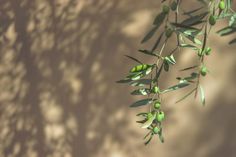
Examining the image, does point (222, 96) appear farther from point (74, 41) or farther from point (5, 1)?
point (5, 1)

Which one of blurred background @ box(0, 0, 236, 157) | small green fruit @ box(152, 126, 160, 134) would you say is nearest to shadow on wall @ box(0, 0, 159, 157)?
blurred background @ box(0, 0, 236, 157)

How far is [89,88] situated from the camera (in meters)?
3.89

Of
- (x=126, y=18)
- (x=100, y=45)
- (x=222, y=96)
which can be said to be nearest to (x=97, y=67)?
(x=100, y=45)

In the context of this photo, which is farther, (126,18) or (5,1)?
(5,1)

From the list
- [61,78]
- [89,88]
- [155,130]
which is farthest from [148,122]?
[61,78]

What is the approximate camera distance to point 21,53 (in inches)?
167

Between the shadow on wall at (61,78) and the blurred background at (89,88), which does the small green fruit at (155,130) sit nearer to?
the blurred background at (89,88)

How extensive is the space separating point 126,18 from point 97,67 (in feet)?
1.36

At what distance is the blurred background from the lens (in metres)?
3.46

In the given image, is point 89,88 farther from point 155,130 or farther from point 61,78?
point 155,130

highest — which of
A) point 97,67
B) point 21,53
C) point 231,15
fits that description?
point 21,53

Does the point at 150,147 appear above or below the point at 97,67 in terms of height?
below

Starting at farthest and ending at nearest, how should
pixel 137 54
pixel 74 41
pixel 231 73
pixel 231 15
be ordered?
pixel 74 41 < pixel 137 54 < pixel 231 73 < pixel 231 15

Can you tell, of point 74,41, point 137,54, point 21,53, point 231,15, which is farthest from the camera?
point 21,53
